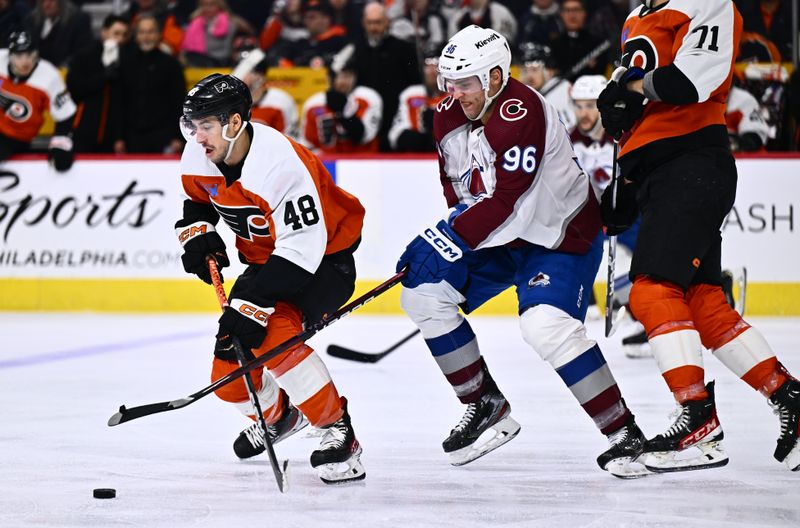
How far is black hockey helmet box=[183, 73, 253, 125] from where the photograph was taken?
2.88 meters

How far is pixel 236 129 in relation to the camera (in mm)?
2926

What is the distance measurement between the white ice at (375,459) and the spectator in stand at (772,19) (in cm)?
247

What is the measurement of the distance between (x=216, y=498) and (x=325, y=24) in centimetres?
549

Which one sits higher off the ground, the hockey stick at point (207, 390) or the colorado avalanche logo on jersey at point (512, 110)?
the colorado avalanche logo on jersey at point (512, 110)

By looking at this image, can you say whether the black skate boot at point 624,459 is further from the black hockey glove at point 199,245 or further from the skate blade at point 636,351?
the skate blade at point 636,351

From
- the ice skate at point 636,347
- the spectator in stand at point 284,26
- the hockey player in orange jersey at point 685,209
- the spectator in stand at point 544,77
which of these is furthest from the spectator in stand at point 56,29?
the hockey player in orange jersey at point 685,209

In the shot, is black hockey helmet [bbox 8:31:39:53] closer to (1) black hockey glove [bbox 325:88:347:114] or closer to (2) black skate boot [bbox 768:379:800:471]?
(1) black hockey glove [bbox 325:88:347:114]

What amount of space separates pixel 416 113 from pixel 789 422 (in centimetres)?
442

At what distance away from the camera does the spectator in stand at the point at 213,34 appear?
778 cm

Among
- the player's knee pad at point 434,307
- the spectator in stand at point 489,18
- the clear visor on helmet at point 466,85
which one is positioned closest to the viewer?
the clear visor on helmet at point 466,85

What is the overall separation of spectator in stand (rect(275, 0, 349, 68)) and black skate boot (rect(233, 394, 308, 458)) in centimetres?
467

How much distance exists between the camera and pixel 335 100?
22.5 ft

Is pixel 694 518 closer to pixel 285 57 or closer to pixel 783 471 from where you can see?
pixel 783 471

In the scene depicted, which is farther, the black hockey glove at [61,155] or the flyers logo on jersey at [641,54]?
the black hockey glove at [61,155]
